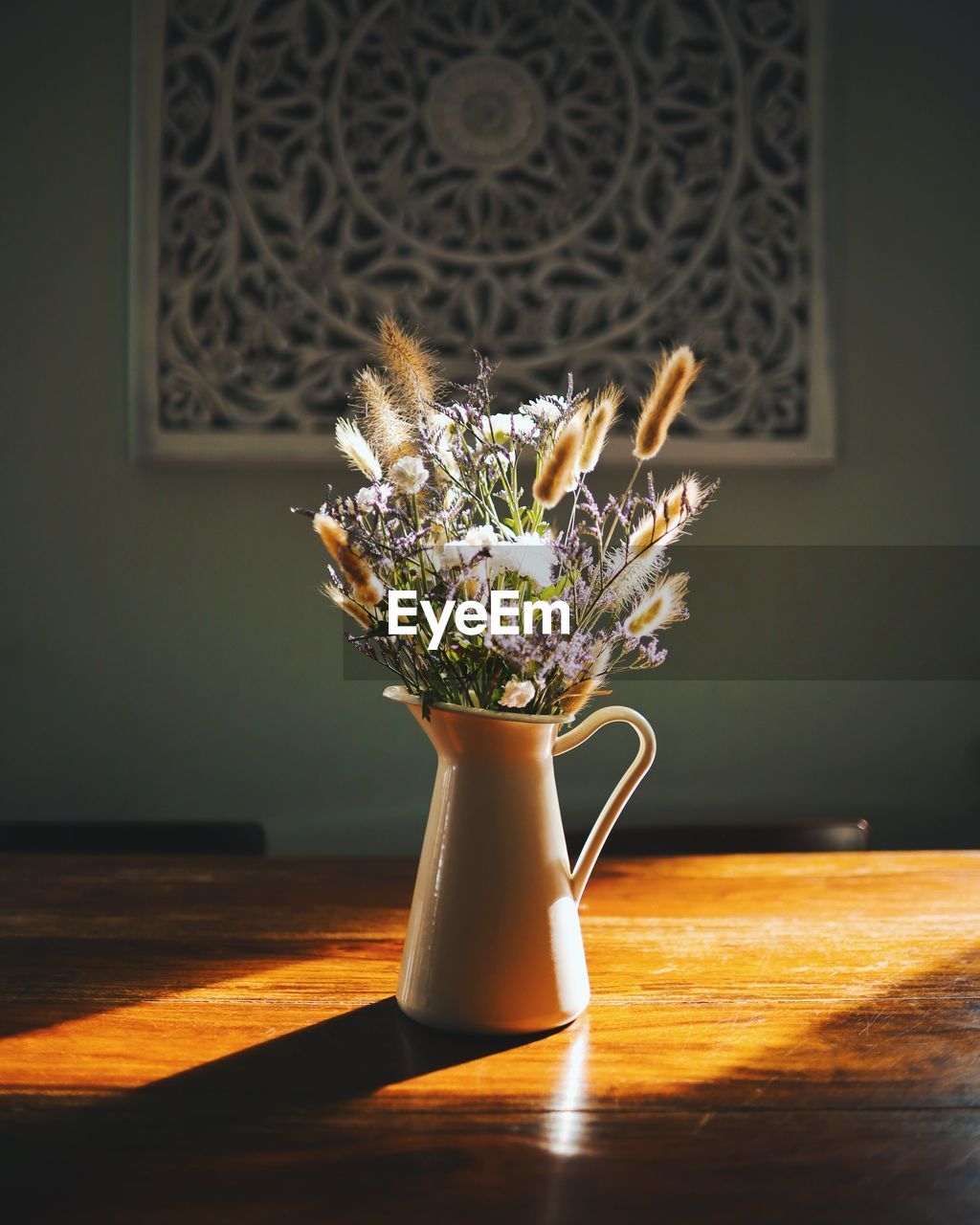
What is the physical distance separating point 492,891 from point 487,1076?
12 cm

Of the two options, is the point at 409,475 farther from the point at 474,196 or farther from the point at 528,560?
the point at 474,196

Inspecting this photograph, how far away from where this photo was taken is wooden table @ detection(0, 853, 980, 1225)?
0.58 m

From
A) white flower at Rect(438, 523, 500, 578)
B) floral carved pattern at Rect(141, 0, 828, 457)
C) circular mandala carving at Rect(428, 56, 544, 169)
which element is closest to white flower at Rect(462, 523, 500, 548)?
white flower at Rect(438, 523, 500, 578)

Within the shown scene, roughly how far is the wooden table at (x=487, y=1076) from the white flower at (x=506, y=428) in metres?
0.44

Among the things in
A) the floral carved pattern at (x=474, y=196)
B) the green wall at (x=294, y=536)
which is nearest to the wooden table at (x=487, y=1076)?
the green wall at (x=294, y=536)

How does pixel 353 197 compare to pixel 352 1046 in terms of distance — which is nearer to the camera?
pixel 352 1046

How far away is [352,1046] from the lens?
744 millimetres

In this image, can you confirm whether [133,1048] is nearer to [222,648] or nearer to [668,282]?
[222,648]

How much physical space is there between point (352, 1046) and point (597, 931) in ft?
1.12

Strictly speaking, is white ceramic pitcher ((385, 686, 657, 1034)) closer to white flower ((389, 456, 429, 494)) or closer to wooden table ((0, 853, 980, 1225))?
wooden table ((0, 853, 980, 1225))

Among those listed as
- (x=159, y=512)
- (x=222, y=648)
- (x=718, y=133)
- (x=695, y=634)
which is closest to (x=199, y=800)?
(x=222, y=648)

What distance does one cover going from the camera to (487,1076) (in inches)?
27.2

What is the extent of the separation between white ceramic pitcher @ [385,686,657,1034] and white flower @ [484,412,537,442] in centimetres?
20

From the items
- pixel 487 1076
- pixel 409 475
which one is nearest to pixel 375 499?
pixel 409 475
